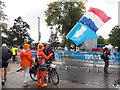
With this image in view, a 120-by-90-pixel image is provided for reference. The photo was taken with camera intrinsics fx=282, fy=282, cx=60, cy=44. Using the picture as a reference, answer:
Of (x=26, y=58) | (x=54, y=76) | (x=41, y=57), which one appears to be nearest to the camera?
(x=26, y=58)

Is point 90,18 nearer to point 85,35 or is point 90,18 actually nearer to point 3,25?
point 85,35

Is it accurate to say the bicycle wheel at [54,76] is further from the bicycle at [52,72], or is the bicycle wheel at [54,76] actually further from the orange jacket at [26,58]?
the orange jacket at [26,58]

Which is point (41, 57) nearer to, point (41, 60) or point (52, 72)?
point (41, 60)

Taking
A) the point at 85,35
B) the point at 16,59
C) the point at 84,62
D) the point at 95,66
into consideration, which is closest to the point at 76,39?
the point at 85,35

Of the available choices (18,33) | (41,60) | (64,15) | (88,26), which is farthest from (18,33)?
(41,60)

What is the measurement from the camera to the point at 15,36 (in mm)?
→ 96125

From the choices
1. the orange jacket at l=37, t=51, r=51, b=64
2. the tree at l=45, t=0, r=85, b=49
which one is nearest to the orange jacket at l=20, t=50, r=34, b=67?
the orange jacket at l=37, t=51, r=51, b=64

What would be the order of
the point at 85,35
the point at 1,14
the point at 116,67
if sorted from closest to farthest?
the point at 85,35
the point at 116,67
the point at 1,14

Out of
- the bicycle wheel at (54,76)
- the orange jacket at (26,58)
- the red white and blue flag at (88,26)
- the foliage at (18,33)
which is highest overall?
the foliage at (18,33)

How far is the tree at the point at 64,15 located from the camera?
59.2 metres

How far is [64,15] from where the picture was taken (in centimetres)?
6038

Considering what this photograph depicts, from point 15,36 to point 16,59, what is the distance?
71326mm

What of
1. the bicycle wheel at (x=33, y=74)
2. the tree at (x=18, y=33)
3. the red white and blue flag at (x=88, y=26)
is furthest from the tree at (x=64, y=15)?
the bicycle wheel at (x=33, y=74)

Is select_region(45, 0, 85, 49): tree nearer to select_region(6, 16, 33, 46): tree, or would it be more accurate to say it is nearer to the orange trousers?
select_region(6, 16, 33, 46): tree
